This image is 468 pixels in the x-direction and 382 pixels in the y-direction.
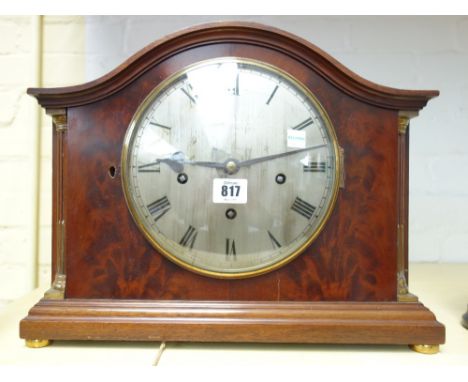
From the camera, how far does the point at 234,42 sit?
0.80 metres

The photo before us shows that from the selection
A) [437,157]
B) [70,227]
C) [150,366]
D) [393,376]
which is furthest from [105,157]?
[437,157]

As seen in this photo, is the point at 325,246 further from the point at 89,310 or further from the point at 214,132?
the point at 89,310

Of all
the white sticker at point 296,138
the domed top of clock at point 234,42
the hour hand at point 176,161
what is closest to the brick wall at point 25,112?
the domed top of clock at point 234,42

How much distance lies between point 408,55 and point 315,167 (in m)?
0.73

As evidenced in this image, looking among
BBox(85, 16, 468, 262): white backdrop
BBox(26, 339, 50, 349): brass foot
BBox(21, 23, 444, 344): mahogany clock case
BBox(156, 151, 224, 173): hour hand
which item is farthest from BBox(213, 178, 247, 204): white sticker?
BBox(85, 16, 468, 262): white backdrop

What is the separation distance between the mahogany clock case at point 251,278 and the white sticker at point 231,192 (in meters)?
0.14

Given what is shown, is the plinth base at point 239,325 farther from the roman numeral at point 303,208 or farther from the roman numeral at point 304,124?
the roman numeral at point 304,124

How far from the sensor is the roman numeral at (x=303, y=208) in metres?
0.80

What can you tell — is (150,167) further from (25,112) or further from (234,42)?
(25,112)

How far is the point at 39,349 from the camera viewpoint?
2.48 ft

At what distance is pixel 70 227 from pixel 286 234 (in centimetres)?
38

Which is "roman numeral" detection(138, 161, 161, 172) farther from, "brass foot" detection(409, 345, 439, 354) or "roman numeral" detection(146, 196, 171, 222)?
"brass foot" detection(409, 345, 439, 354)

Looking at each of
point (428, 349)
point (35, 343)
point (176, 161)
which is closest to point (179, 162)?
point (176, 161)

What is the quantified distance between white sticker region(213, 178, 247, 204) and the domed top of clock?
0.77 ft
